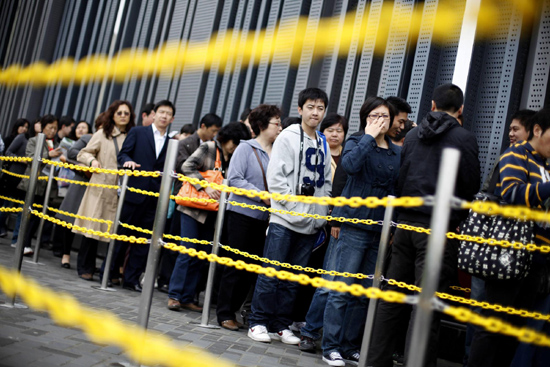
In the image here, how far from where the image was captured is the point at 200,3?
10.5 meters

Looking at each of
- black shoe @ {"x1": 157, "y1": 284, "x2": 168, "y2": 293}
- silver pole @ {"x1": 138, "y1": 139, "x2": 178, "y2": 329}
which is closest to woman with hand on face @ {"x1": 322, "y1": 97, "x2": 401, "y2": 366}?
silver pole @ {"x1": 138, "y1": 139, "x2": 178, "y2": 329}

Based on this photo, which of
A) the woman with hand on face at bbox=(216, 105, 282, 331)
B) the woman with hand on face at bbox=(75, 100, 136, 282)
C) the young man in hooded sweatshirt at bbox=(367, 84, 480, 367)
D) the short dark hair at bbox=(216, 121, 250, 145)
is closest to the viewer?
the young man in hooded sweatshirt at bbox=(367, 84, 480, 367)

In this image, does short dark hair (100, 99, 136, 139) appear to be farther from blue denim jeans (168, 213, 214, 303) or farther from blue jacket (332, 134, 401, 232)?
blue jacket (332, 134, 401, 232)

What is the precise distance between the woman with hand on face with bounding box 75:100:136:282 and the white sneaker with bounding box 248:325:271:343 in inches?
101

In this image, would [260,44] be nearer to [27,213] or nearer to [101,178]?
[101,178]

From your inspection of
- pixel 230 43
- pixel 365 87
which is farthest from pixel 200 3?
pixel 365 87

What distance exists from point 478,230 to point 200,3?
27.3 ft

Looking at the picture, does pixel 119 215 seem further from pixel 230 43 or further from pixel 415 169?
pixel 230 43

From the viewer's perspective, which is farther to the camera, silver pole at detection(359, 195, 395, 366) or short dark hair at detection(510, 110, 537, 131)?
short dark hair at detection(510, 110, 537, 131)

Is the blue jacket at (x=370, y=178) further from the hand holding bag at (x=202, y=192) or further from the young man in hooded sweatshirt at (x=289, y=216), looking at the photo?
the hand holding bag at (x=202, y=192)

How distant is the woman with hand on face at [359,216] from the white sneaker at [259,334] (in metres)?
0.48

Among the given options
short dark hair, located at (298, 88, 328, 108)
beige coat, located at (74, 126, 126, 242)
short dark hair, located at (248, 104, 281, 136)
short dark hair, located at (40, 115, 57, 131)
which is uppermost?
short dark hair, located at (298, 88, 328, 108)

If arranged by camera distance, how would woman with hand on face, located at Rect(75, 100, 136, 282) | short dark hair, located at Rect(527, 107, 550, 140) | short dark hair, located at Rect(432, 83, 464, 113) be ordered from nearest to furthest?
short dark hair, located at Rect(527, 107, 550, 140), short dark hair, located at Rect(432, 83, 464, 113), woman with hand on face, located at Rect(75, 100, 136, 282)

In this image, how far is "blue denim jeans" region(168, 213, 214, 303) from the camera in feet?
17.7
